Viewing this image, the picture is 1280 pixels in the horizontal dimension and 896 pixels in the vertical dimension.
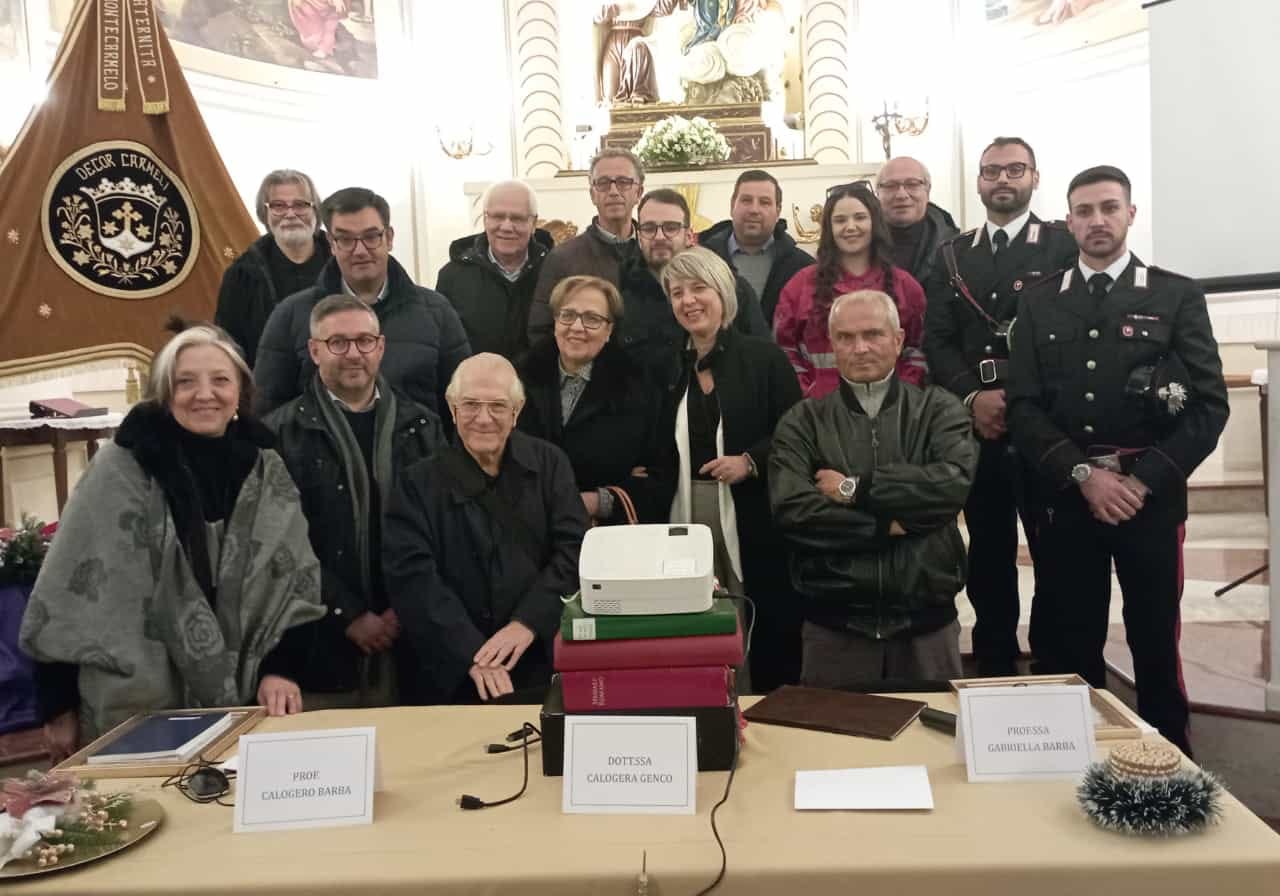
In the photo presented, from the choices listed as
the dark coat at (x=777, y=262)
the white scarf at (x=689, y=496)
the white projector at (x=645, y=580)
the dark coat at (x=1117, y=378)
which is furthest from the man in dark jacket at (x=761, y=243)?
the white projector at (x=645, y=580)

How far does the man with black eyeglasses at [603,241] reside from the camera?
337 centimetres

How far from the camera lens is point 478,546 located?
2.49 metres

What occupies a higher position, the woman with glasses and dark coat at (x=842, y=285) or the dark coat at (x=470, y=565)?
the woman with glasses and dark coat at (x=842, y=285)

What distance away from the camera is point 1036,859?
1.29m

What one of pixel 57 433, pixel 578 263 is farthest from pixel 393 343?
pixel 57 433

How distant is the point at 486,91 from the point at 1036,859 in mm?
10317

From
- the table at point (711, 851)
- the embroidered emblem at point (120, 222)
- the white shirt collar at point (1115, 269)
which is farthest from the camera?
the embroidered emblem at point (120, 222)

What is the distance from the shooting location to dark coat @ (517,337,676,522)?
2.96 metres

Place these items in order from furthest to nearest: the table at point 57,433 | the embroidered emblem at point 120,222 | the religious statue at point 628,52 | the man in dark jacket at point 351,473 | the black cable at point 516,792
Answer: the religious statue at point 628,52 < the table at point 57,433 < the embroidered emblem at point 120,222 < the man in dark jacket at point 351,473 < the black cable at point 516,792

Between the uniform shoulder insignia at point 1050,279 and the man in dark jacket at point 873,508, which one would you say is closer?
the man in dark jacket at point 873,508

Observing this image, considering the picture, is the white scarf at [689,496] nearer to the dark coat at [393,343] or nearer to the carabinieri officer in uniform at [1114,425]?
the dark coat at [393,343]

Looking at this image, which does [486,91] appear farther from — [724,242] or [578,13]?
[724,242]

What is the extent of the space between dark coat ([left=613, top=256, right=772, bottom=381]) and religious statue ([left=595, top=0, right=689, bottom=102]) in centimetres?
714

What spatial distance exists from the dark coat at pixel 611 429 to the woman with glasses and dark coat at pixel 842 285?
601 millimetres
